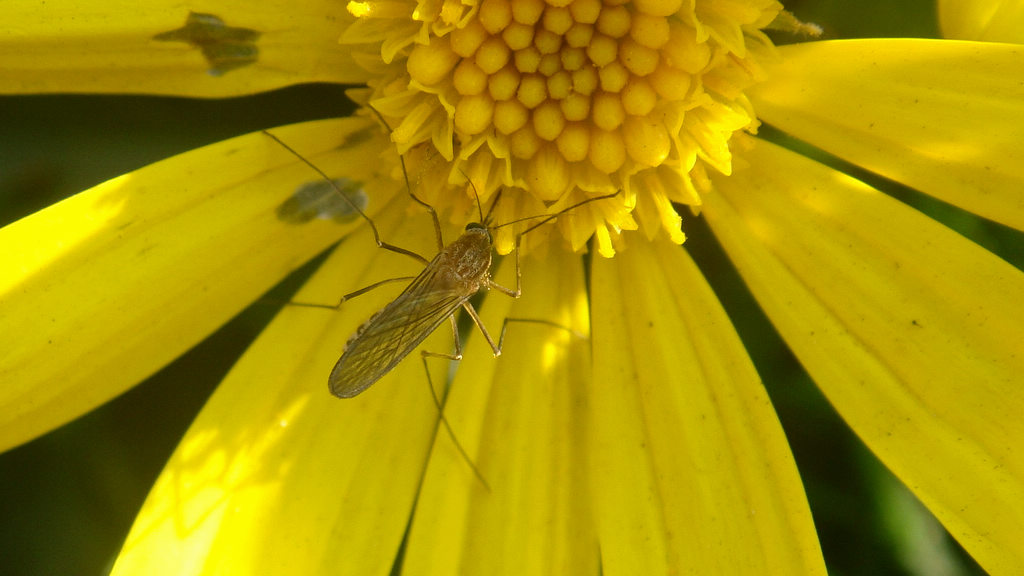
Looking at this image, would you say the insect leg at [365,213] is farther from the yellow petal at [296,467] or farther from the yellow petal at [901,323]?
the yellow petal at [901,323]

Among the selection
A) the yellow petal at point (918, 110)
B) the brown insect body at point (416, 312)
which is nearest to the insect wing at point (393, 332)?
the brown insect body at point (416, 312)

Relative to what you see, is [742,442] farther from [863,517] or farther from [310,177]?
[310,177]

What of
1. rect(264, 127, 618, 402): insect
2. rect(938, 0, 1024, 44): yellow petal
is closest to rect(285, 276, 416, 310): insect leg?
rect(264, 127, 618, 402): insect

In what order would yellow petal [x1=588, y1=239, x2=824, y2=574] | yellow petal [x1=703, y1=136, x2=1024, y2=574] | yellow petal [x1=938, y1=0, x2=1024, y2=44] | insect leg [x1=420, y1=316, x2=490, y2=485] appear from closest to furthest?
yellow petal [x1=938, y1=0, x2=1024, y2=44] → yellow petal [x1=703, y1=136, x2=1024, y2=574] → yellow petal [x1=588, y1=239, x2=824, y2=574] → insect leg [x1=420, y1=316, x2=490, y2=485]

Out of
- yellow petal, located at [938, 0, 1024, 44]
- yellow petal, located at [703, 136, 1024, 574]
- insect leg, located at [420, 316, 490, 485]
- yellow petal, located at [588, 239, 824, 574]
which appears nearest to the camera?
yellow petal, located at [938, 0, 1024, 44]

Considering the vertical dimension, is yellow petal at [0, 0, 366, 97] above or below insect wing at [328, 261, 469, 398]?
above

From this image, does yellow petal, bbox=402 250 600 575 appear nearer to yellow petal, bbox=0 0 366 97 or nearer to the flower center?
the flower center
